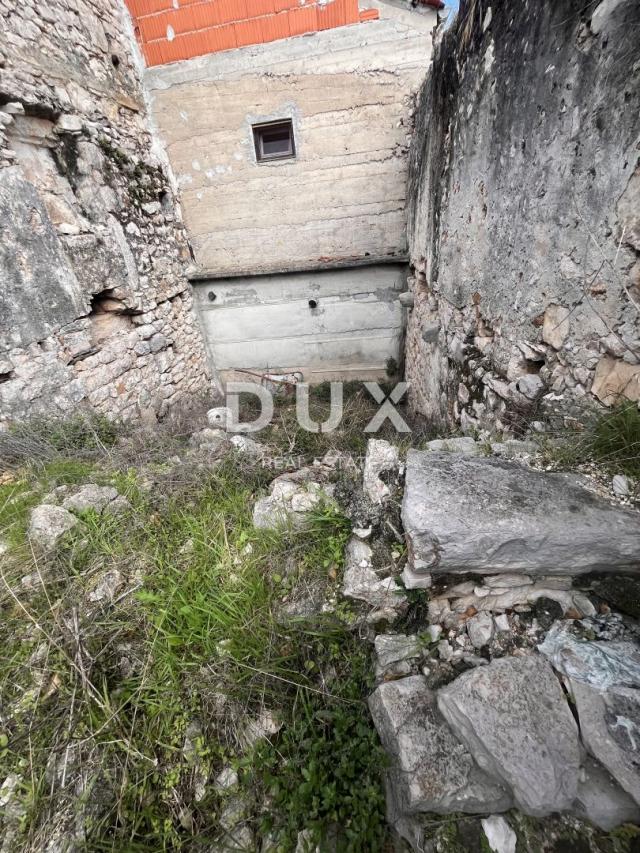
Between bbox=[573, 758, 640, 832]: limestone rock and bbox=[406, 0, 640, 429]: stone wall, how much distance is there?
122 cm

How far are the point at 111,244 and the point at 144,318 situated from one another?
0.82 meters

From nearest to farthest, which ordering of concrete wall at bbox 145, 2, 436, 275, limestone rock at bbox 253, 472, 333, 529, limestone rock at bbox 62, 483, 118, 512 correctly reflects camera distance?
limestone rock at bbox 253, 472, 333, 529, limestone rock at bbox 62, 483, 118, 512, concrete wall at bbox 145, 2, 436, 275

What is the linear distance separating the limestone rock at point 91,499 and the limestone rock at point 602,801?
2335 mm

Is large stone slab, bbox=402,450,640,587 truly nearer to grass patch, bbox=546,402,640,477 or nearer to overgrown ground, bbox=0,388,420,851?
grass patch, bbox=546,402,640,477

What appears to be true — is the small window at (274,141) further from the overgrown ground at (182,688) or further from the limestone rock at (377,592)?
the limestone rock at (377,592)

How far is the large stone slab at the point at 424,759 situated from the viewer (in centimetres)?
96

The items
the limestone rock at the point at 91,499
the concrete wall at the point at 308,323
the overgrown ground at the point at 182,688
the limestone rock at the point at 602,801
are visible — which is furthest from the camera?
the concrete wall at the point at 308,323

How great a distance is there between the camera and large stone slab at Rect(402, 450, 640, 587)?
1184mm

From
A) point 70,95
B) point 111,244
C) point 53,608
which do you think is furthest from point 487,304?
point 70,95

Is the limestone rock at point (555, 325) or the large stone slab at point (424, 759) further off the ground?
the limestone rock at point (555, 325)

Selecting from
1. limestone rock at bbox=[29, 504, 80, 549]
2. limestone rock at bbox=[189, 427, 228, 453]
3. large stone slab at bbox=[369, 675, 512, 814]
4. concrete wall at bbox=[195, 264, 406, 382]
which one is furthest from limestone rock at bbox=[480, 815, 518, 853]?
concrete wall at bbox=[195, 264, 406, 382]

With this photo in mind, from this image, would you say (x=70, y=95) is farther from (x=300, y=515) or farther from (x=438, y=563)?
(x=438, y=563)

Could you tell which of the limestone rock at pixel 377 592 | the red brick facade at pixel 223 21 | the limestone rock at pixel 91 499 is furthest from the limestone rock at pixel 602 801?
the red brick facade at pixel 223 21

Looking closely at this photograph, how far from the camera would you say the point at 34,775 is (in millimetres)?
1144
